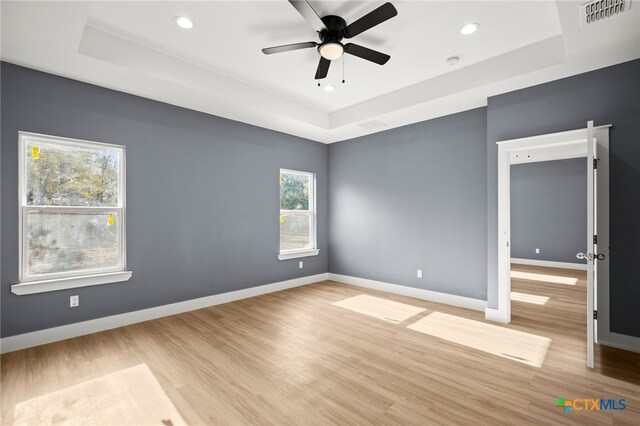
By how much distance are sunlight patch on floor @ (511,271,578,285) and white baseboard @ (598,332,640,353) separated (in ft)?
10.9

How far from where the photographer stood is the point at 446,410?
201 centimetres

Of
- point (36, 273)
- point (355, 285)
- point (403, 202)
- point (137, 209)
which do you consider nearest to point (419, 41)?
point (403, 202)

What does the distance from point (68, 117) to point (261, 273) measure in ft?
10.4

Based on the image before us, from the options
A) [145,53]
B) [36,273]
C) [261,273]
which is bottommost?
[261,273]

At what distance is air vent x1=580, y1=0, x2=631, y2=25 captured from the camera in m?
2.16

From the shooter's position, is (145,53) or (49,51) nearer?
(49,51)

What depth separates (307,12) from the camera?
2221 mm

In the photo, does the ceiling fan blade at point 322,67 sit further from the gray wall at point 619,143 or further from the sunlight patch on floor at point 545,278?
the sunlight patch on floor at point 545,278

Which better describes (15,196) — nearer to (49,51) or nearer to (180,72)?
(49,51)

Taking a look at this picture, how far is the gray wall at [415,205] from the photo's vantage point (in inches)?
165

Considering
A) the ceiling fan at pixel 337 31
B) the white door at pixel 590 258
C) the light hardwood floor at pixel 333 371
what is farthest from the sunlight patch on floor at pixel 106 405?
the white door at pixel 590 258

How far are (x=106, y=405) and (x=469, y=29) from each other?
4.26 m

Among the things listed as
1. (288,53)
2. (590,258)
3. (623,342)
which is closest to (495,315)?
(623,342)

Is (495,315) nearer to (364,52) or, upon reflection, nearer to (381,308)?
(381,308)
